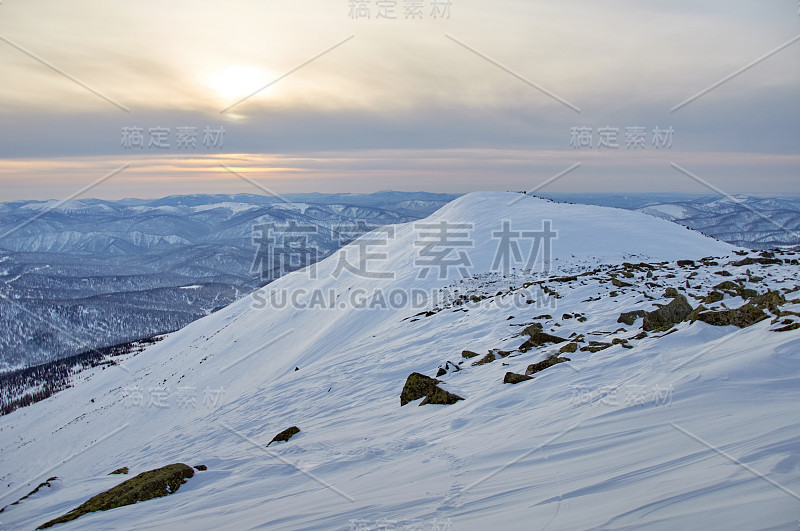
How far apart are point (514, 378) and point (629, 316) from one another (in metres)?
5.02

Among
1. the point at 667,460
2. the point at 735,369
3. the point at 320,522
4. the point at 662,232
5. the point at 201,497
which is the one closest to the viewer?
the point at 667,460

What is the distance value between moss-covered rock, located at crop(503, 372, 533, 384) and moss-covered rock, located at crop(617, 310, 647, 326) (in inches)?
181

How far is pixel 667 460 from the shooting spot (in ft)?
14.8

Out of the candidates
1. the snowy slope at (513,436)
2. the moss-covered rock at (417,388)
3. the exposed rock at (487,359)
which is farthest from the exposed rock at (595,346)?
the moss-covered rock at (417,388)

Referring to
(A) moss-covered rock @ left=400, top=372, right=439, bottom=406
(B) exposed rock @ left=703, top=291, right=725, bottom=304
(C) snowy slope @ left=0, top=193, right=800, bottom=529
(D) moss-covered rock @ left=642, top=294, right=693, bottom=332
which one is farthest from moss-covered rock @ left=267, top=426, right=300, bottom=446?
(B) exposed rock @ left=703, top=291, right=725, bottom=304

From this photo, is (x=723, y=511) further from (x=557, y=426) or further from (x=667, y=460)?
(x=557, y=426)

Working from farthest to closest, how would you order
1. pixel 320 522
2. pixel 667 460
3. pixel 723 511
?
1. pixel 320 522
2. pixel 667 460
3. pixel 723 511

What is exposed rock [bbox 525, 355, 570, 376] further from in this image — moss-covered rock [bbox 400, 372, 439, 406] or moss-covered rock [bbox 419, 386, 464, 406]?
moss-covered rock [bbox 400, 372, 439, 406]

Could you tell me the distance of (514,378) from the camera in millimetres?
9078

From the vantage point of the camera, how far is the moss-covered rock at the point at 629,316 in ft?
38.2

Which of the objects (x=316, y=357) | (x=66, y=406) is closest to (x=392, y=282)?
(x=316, y=357)

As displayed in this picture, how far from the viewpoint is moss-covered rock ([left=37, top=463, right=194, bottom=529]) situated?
7398 mm

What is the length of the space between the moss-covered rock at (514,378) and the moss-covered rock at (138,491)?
6.95 meters

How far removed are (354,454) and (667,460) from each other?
5.22 meters
